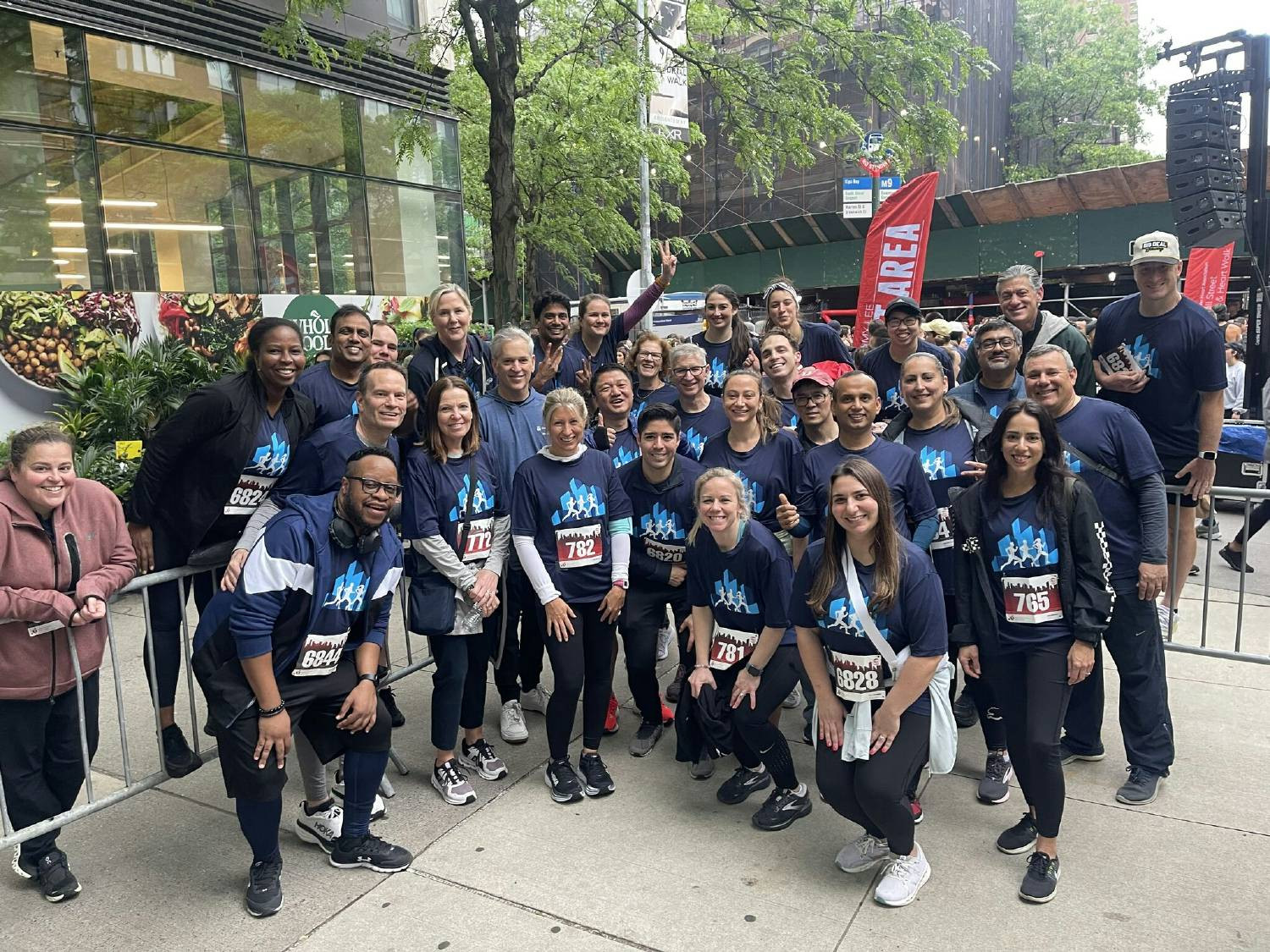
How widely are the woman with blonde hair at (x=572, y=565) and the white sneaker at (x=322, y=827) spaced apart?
949 mm

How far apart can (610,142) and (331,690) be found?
1771cm

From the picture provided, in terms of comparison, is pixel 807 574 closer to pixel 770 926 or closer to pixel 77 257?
pixel 770 926

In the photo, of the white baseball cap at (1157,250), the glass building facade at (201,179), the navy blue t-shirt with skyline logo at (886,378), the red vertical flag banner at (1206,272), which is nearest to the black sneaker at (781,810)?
the navy blue t-shirt with skyline logo at (886,378)

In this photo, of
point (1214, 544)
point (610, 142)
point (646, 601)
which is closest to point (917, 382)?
point (646, 601)

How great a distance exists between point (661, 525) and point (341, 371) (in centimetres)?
179

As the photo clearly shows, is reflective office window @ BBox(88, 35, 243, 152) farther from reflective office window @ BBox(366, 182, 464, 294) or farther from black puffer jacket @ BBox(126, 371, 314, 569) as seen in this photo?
black puffer jacket @ BBox(126, 371, 314, 569)

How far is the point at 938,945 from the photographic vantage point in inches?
119

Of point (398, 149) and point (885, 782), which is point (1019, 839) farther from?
point (398, 149)

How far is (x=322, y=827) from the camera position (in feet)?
12.3

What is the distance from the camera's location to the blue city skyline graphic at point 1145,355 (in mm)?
4656

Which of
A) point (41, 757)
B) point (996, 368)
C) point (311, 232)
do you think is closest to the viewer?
point (41, 757)

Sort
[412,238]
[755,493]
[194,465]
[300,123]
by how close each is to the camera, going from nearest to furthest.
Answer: [194,465] → [755,493] → [300,123] → [412,238]

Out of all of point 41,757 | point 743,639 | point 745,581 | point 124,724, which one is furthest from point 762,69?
point 41,757

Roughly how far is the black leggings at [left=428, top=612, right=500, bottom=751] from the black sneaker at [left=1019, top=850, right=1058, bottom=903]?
2428 mm
